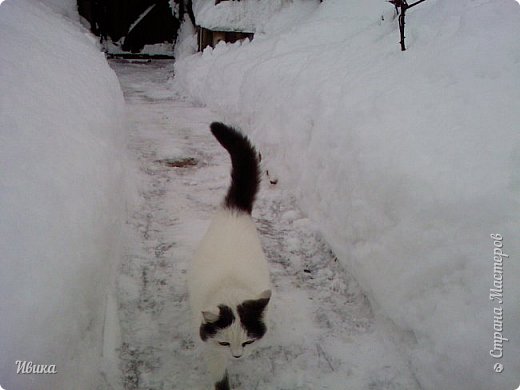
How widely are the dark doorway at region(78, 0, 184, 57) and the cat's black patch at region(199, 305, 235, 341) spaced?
10.4m

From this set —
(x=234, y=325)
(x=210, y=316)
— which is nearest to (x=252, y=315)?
(x=234, y=325)

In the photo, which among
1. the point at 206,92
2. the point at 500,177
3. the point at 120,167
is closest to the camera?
the point at 500,177

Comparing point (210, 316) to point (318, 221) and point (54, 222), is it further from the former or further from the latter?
point (318, 221)

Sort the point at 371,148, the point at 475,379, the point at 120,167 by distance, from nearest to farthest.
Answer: the point at 475,379 < the point at 371,148 < the point at 120,167

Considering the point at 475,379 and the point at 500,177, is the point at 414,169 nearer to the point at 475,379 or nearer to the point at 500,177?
the point at 500,177

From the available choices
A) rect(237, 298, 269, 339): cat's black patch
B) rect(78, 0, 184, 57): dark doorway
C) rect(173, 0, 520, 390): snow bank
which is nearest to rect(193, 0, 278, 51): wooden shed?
rect(78, 0, 184, 57): dark doorway

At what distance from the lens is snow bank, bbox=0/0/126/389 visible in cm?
177

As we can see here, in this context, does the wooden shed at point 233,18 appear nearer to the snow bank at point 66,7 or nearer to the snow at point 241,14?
the snow at point 241,14

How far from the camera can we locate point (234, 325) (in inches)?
84.0

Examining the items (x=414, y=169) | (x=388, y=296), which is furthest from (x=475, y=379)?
(x=414, y=169)

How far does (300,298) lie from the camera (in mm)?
3033

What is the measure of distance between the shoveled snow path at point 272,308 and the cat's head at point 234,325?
0.36m

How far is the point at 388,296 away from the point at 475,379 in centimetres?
73

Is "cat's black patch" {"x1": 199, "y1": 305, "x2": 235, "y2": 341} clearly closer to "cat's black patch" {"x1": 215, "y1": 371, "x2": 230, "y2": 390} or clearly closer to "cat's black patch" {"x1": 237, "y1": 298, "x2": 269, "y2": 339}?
"cat's black patch" {"x1": 237, "y1": 298, "x2": 269, "y2": 339}
